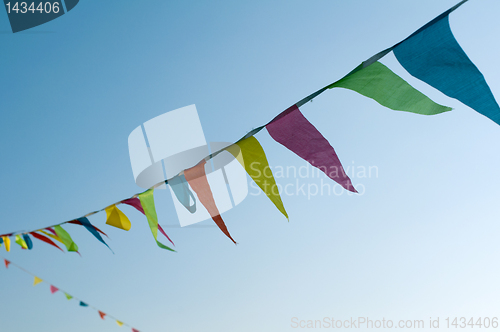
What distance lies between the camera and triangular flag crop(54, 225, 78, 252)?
3.73m

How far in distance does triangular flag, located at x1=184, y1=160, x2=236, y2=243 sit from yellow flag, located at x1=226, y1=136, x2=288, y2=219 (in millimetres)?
401

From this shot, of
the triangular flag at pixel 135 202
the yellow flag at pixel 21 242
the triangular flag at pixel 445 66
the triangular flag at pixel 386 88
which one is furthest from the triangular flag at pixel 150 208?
Answer: the yellow flag at pixel 21 242

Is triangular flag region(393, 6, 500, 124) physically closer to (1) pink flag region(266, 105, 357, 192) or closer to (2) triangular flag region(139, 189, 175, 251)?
(1) pink flag region(266, 105, 357, 192)

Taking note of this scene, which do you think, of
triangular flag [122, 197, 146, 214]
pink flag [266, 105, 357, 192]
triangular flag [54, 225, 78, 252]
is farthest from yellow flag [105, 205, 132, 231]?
pink flag [266, 105, 357, 192]

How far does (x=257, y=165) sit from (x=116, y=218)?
184 cm

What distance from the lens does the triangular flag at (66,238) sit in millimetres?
3726

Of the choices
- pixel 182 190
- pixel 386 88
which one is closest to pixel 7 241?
pixel 182 190

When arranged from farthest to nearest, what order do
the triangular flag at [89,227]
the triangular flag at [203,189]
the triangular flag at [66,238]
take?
the triangular flag at [66,238], the triangular flag at [89,227], the triangular flag at [203,189]

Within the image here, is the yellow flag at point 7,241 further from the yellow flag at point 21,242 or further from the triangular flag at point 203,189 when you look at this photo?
the triangular flag at point 203,189

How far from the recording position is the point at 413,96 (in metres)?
1.64

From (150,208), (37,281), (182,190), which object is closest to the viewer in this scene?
(182,190)

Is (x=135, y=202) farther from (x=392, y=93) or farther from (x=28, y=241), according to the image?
(x=28, y=241)

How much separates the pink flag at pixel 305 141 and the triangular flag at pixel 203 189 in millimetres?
710

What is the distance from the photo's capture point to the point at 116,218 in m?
3.34
